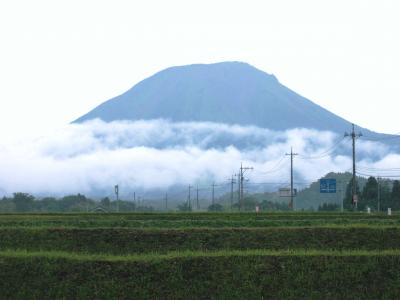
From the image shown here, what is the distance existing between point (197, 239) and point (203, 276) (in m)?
6.77

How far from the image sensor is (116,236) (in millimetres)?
22328

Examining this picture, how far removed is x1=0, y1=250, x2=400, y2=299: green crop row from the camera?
48.9ft

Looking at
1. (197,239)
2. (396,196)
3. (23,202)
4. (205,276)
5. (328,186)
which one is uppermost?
(328,186)

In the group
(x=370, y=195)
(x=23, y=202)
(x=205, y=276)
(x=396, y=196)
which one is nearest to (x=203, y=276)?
(x=205, y=276)

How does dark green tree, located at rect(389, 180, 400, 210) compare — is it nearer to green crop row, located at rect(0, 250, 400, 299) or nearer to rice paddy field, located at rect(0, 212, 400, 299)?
rice paddy field, located at rect(0, 212, 400, 299)

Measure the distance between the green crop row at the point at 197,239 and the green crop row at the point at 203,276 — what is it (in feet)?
17.9

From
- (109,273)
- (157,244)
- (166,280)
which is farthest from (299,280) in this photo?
(157,244)

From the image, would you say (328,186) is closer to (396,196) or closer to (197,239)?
(396,196)

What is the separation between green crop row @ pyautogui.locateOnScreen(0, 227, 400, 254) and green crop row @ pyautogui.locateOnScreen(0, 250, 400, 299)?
5.44m

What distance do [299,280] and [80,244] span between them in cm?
Answer: 923

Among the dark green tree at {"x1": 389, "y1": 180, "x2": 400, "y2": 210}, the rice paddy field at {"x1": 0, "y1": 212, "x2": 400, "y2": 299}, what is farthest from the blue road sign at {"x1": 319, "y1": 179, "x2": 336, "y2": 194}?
the rice paddy field at {"x1": 0, "y1": 212, "x2": 400, "y2": 299}

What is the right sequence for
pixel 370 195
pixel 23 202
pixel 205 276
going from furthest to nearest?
1. pixel 23 202
2. pixel 370 195
3. pixel 205 276

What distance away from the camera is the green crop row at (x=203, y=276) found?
14.9 m

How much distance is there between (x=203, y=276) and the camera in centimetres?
1534
